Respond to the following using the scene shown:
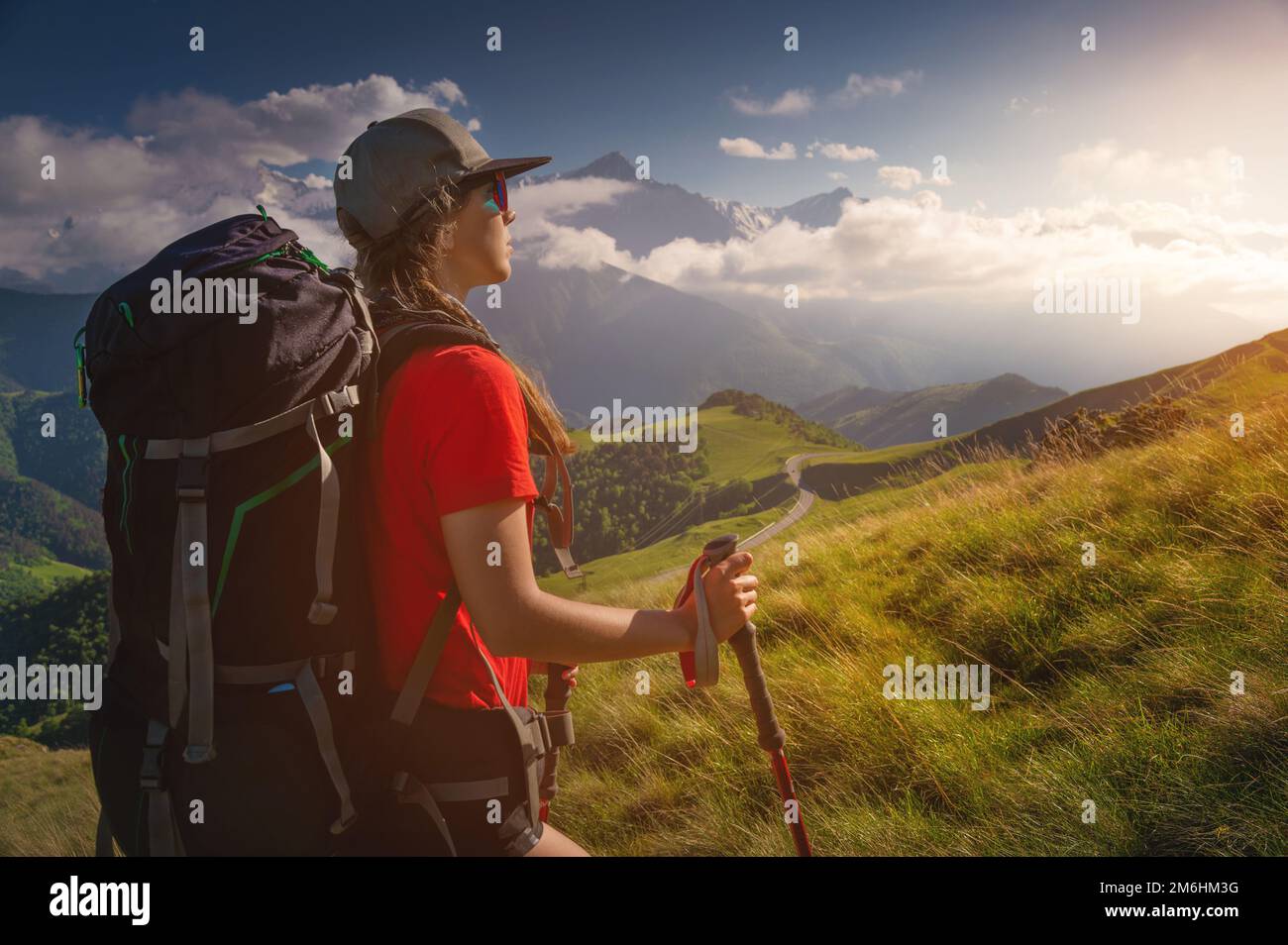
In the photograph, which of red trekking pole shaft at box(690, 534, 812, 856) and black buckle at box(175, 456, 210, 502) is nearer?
black buckle at box(175, 456, 210, 502)

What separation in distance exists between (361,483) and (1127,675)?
13.3ft

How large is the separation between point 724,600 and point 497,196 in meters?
1.47

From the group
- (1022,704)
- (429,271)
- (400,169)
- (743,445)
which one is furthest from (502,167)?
(743,445)

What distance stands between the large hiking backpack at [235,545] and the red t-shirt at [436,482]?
8 centimetres

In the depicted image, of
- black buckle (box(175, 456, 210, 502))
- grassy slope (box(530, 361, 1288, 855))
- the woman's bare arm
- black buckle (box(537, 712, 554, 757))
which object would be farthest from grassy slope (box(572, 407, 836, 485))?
black buckle (box(175, 456, 210, 502))

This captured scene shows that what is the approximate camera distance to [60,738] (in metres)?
64.4

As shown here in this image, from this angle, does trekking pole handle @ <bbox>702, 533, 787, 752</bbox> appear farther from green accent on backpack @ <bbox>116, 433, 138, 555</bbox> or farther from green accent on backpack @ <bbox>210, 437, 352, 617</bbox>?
green accent on backpack @ <bbox>116, 433, 138, 555</bbox>

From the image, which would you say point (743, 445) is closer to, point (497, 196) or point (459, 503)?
point (497, 196)

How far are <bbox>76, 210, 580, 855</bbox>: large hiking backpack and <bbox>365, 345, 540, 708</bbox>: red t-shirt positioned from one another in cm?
8

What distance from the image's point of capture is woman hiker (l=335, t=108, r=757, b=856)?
5.41ft

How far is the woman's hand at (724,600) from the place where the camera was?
2.04 metres

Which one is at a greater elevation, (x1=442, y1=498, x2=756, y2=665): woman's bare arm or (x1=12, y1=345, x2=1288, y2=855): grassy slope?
(x1=442, y1=498, x2=756, y2=665): woman's bare arm

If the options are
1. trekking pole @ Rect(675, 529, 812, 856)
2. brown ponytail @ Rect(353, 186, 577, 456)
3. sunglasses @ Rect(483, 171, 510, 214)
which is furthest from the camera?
sunglasses @ Rect(483, 171, 510, 214)
